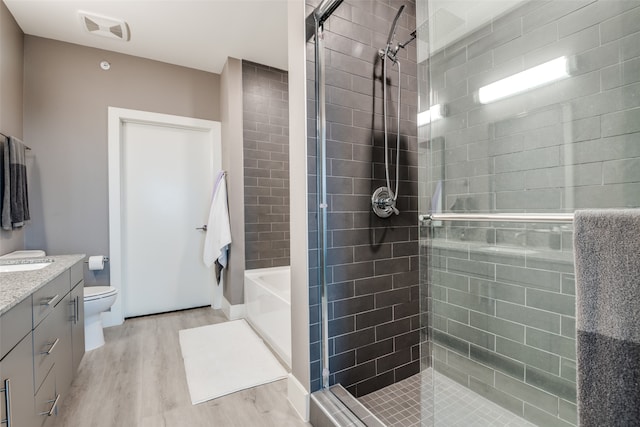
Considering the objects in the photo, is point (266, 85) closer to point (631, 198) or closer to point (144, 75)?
point (144, 75)

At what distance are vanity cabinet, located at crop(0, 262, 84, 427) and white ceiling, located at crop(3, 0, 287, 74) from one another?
1.97 metres

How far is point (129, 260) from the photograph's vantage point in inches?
119

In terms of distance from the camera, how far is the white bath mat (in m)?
1.88

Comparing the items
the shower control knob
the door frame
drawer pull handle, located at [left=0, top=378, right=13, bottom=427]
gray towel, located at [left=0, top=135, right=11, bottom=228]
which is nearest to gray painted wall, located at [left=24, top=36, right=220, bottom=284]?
the door frame

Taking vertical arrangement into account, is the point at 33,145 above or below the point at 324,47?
below

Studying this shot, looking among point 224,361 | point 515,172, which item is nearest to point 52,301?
point 224,361

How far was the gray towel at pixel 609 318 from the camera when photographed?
58 centimetres

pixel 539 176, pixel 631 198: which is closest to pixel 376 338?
pixel 539 176

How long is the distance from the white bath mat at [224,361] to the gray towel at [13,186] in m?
1.53

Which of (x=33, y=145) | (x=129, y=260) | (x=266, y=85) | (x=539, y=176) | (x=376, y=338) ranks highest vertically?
(x=266, y=85)

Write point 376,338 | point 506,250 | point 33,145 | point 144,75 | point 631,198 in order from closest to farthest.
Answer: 1. point 631,198
2. point 506,250
3. point 376,338
4. point 33,145
5. point 144,75

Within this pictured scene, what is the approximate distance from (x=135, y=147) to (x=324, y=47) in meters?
2.41

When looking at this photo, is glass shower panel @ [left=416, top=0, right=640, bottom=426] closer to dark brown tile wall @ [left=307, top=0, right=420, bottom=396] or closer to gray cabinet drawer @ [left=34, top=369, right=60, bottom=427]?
dark brown tile wall @ [left=307, top=0, right=420, bottom=396]

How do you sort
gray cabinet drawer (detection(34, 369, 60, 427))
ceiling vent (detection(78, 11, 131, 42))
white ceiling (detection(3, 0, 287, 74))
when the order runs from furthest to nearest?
1. ceiling vent (detection(78, 11, 131, 42))
2. white ceiling (detection(3, 0, 287, 74))
3. gray cabinet drawer (detection(34, 369, 60, 427))
